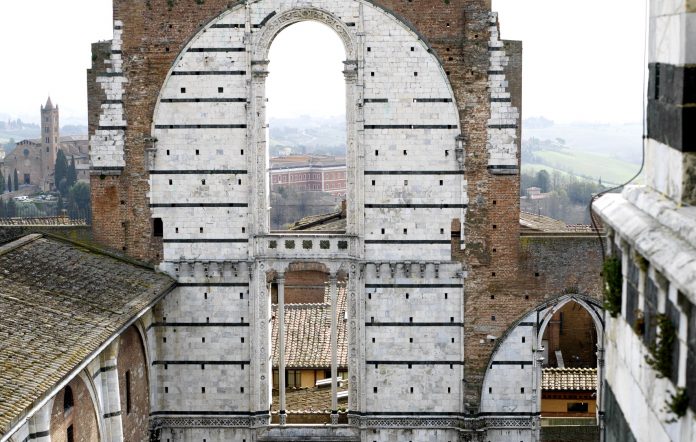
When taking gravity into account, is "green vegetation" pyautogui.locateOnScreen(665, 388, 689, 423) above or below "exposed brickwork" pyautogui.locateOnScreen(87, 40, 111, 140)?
below

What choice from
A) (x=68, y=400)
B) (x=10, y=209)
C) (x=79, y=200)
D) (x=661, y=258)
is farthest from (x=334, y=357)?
(x=10, y=209)

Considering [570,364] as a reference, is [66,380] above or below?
above

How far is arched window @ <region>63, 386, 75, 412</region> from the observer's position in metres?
14.4

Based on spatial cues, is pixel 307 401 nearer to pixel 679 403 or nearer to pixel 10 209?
pixel 679 403

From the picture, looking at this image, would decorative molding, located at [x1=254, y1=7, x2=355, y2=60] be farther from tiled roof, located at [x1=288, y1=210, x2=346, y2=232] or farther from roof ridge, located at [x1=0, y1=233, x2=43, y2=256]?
roof ridge, located at [x1=0, y1=233, x2=43, y2=256]

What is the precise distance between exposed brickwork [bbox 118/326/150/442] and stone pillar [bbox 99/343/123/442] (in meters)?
0.62

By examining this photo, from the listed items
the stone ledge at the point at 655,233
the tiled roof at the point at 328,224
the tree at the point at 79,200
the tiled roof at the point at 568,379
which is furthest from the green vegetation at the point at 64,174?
the stone ledge at the point at 655,233

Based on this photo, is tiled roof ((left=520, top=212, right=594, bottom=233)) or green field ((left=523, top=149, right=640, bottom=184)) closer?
tiled roof ((left=520, top=212, right=594, bottom=233))

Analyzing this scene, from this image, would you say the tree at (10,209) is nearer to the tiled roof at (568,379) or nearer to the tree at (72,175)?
the tree at (72,175)

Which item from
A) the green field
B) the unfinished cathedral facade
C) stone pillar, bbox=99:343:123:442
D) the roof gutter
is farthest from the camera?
the green field

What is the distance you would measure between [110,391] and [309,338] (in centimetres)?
867

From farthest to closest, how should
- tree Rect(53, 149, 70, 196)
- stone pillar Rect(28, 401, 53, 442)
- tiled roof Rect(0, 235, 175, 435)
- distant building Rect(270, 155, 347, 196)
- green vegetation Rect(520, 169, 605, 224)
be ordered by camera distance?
distant building Rect(270, 155, 347, 196)
tree Rect(53, 149, 70, 196)
green vegetation Rect(520, 169, 605, 224)
stone pillar Rect(28, 401, 53, 442)
tiled roof Rect(0, 235, 175, 435)

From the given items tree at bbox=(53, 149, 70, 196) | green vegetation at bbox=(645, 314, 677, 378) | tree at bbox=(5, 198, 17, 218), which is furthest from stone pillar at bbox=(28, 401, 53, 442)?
tree at bbox=(53, 149, 70, 196)

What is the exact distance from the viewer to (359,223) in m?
18.2
